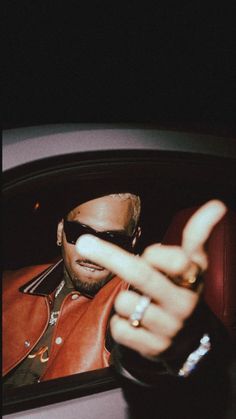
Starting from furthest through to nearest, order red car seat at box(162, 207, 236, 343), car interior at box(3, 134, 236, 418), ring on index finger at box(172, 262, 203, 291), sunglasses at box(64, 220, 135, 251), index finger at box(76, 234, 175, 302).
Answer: sunglasses at box(64, 220, 135, 251)
red car seat at box(162, 207, 236, 343)
car interior at box(3, 134, 236, 418)
ring on index finger at box(172, 262, 203, 291)
index finger at box(76, 234, 175, 302)

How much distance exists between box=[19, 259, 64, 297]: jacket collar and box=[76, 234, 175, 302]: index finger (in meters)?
1.50

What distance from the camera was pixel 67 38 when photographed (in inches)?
94.5

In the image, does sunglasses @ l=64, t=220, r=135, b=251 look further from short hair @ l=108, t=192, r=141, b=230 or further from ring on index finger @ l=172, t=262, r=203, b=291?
ring on index finger @ l=172, t=262, r=203, b=291

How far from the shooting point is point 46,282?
2.26 meters

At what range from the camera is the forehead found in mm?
2176

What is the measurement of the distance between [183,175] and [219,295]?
0.48 metres

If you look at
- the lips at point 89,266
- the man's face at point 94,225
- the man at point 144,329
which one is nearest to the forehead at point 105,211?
the man's face at point 94,225

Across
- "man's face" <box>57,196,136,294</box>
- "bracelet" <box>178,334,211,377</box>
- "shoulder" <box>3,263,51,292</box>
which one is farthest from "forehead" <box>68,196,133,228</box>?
"bracelet" <box>178,334,211,377</box>

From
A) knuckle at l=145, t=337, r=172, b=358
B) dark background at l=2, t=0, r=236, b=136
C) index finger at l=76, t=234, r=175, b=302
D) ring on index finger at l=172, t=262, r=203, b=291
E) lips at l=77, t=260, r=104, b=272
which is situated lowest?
lips at l=77, t=260, r=104, b=272

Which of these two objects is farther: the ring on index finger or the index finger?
the ring on index finger

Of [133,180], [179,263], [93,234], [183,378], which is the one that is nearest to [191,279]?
[179,263]

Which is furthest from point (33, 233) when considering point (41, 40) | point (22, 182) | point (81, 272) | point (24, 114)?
point (22, 182)

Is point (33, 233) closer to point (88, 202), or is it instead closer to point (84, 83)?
point (88, 202)

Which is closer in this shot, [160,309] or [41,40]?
[160,309]
